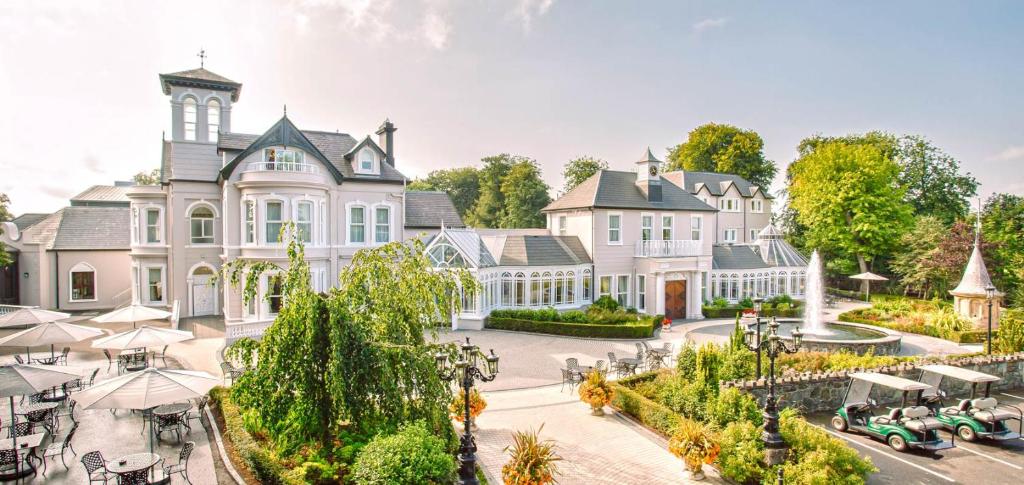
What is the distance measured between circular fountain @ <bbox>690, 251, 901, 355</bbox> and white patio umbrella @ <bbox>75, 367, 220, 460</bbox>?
52.2ft

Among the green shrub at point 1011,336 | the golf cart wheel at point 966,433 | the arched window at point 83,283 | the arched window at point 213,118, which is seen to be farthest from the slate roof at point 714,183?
the arched window at point 83,283

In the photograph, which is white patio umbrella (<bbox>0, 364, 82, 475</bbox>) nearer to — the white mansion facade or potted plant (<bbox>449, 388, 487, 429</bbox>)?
potted plant (<bbox>449, 388, 487, 429</bbox>)

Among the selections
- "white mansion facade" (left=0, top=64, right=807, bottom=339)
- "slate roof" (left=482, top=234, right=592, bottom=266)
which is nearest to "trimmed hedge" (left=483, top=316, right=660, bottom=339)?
"white mansion facade" (left=0, top=64, right=807, bottom=339)

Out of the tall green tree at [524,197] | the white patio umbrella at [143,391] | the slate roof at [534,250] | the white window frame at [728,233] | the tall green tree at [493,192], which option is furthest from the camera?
the tall green tree at [493,192]

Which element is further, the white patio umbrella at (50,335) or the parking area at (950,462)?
the white patio umbrella at (50,335)

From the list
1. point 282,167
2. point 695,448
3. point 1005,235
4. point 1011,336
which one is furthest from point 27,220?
point 1005,235

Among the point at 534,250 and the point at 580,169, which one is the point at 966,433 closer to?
the point at 534,250

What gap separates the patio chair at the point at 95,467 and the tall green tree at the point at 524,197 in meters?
47.5

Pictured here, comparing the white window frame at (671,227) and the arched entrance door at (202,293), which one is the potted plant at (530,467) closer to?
the arched entrance door at (202,293)

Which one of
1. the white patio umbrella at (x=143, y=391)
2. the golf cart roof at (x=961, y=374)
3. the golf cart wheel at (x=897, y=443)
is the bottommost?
the golf cart wheel at (x=897, y=443)

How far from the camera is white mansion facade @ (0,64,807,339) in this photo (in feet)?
80.1

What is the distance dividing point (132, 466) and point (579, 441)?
8.86m

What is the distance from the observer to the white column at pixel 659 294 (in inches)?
1156

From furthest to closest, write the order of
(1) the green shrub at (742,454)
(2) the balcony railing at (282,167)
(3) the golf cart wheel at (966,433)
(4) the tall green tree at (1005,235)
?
(4) the tall green tree at (1005,235)
(2) the balcony railing at (282,167)
(3) the golf cart wheel at (966,433)
(1) the green shrub at (742,454)
